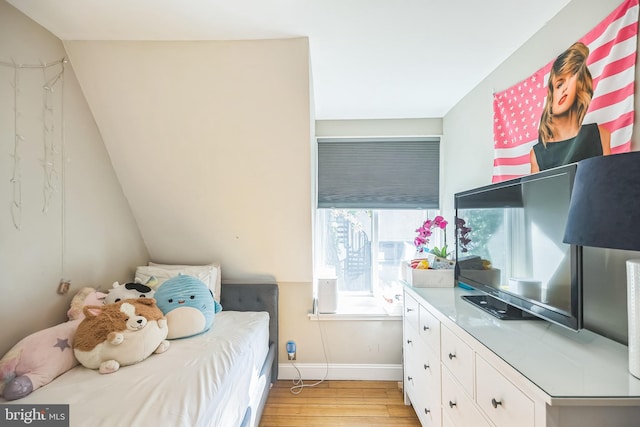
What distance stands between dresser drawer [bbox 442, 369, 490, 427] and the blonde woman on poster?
1.16 meters

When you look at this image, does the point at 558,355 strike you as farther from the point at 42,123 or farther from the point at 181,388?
the point at 42,123

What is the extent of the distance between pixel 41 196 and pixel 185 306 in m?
0.97

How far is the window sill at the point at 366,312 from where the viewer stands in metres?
2.26

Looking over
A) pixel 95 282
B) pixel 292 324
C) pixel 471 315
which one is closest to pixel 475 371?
pixel 471 315

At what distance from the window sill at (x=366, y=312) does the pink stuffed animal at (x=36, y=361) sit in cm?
155

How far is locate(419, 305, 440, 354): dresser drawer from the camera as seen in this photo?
143 cm

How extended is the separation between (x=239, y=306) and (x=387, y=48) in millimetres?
2165

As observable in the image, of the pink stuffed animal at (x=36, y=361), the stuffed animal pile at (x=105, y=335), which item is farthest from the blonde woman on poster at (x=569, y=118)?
the pink stuffed animal at (x=36, y=361)

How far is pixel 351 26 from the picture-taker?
1369 millimetres

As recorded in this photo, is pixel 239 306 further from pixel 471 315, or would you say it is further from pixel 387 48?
pixel 387 48

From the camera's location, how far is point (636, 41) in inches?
38.4

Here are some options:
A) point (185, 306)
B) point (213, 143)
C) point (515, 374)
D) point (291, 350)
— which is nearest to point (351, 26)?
point (213, 143)

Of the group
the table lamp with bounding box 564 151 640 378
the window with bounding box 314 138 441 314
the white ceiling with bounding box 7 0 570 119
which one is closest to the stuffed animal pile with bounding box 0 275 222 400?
the window with bounding box 314 138 441 314
